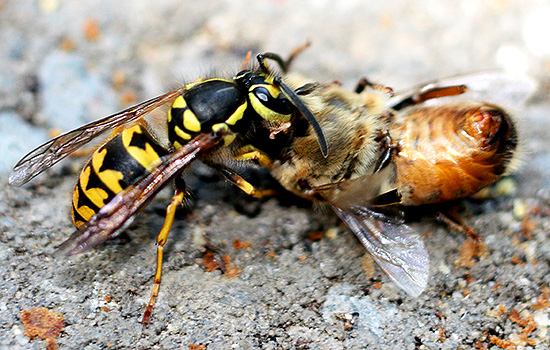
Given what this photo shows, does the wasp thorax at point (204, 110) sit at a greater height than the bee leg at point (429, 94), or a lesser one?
greater

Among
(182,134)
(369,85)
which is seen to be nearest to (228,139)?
(182,134)

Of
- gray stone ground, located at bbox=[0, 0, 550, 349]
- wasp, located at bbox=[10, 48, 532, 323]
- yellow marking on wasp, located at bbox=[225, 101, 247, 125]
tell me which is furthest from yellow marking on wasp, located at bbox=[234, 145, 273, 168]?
gray stone ground, located at bbox=[0, 0, 550, 349]

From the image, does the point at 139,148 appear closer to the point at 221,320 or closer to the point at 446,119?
the point at 221,320

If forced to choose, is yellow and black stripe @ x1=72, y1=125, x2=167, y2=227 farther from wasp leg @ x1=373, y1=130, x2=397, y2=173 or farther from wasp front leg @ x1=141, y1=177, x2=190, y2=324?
wasp leg @ x1=373, y1=130, x2=397, y2=173

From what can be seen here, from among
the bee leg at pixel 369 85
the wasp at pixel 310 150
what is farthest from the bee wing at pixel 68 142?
the bee leg at pixel 369 85

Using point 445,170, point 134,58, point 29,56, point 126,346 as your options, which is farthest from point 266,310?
point 29,56

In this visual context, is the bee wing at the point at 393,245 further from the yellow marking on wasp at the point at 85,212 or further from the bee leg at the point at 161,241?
the yellow marking on wasp at the point at 85,212

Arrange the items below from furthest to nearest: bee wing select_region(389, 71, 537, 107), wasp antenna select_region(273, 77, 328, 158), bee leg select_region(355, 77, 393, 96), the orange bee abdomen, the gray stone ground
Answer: bee wing select_region(389, 71, 537, 107), bee leg select_region(355, 77, 393, 96), the orange bee abdomen, wasp antenna select_region(273, 77, 328, 158), the gray stone ground
